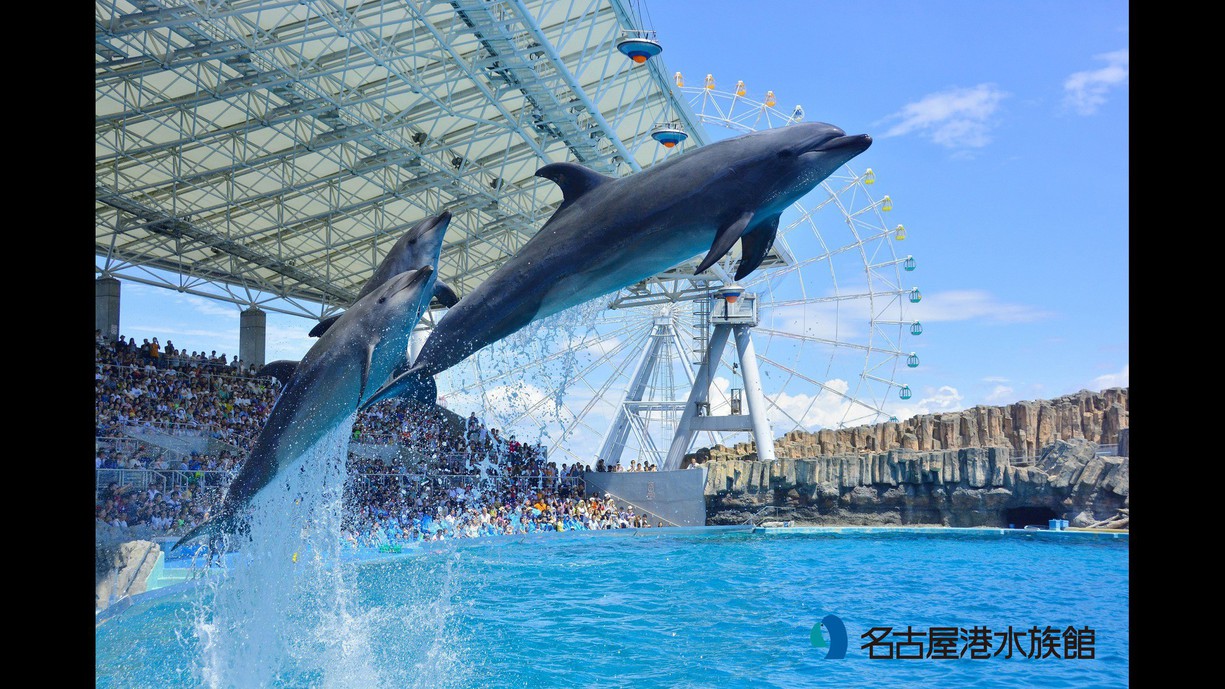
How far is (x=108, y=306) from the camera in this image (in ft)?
76.5

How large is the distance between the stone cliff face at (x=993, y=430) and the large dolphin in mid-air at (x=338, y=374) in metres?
20.4

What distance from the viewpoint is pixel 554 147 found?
21406 mm

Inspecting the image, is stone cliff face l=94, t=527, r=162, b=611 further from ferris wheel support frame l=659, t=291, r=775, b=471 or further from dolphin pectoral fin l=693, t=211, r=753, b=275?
ferris wheel support frame l=659, t=291, r=775, b=471

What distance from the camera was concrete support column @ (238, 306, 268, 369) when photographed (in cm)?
A: 2773

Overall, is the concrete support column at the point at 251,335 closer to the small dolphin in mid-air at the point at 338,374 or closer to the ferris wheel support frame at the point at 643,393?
the ferris wheel support frame at the point at 643,393

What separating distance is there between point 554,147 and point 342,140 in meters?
4.63

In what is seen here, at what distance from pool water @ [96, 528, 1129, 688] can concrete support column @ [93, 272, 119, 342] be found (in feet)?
38.5

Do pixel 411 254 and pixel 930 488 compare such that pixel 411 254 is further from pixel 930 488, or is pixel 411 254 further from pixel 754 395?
pixel 754 395

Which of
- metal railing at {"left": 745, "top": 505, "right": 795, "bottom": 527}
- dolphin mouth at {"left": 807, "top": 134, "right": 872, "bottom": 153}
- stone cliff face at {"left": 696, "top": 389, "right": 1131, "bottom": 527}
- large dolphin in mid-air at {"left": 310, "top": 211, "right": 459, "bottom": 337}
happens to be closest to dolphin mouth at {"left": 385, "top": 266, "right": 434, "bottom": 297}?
large dolphin in mid-air at {"left": 310, "top": 211, "right": 459, "bottom": 337}

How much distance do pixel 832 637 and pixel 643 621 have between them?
1.85 metres

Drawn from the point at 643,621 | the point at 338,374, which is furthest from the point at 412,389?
the point at 643,621

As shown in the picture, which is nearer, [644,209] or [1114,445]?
[644,209]
